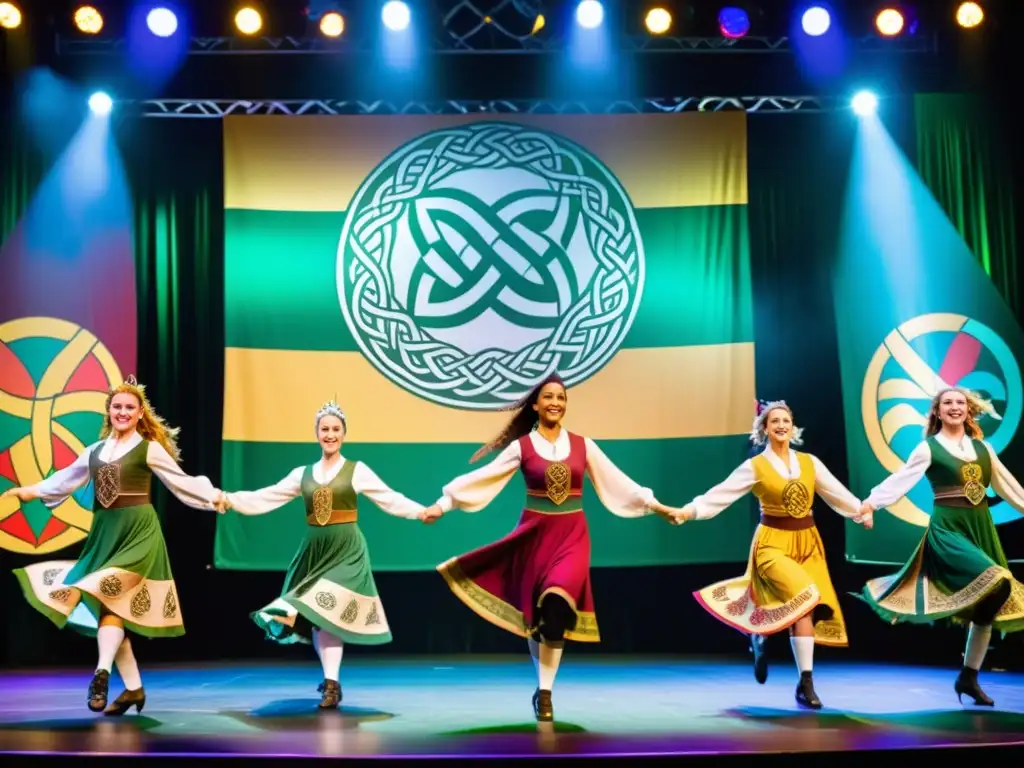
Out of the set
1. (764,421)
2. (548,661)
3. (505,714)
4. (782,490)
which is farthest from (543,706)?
(764,421)

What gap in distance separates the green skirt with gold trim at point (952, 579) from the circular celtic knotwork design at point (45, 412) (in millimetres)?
4317

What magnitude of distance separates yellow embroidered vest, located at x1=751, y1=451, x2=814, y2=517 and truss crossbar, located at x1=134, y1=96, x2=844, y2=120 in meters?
2.75

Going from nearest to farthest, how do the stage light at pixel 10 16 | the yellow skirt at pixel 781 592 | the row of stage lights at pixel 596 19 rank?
the yellow skirt at pixel 781 592 < the stage light at pixel 10 16 < the row of stage lights at pixel 596 19

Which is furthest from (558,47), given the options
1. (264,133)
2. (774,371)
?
(774,371)

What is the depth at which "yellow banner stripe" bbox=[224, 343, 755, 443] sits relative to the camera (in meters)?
7.02

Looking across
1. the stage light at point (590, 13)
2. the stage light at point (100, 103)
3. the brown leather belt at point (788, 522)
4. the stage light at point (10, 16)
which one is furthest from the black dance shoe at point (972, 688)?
the stage light at point (10, 16)

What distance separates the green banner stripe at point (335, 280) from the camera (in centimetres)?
710

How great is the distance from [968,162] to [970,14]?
84cm

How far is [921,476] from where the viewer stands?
542 cm

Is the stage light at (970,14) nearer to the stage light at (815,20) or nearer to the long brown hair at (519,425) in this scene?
the stage light at (815,20)

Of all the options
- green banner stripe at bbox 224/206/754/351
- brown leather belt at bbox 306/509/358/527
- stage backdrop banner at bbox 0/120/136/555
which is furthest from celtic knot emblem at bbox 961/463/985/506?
stage backdrop banner at bbox 0/120/136/555

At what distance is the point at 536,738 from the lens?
14.0 feet

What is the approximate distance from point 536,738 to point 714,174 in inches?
158

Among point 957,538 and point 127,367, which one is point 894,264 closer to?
point 957,538
